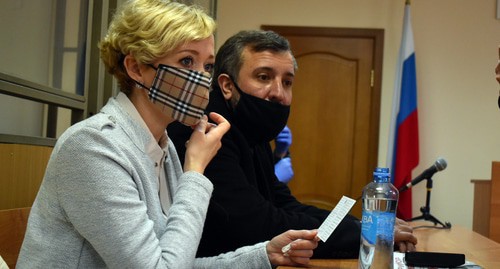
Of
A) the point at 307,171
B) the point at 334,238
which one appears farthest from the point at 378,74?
the point at 334,238

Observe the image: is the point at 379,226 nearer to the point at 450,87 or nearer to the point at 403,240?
the point at 403,240

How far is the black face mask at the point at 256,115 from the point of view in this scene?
162cm

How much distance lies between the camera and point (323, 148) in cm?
466

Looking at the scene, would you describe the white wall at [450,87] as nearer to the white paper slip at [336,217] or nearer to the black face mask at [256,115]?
the black face mask at [256,115]

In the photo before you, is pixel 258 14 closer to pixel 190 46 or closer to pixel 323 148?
pixel 323 148

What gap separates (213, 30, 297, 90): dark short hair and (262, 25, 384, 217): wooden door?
116 inches

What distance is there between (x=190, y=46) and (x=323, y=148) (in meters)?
3.56

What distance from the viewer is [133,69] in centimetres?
123

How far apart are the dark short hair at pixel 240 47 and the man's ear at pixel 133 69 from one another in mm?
499

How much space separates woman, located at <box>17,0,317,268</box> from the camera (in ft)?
3.23

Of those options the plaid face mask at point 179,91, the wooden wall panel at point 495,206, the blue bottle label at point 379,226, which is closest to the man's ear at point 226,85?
the plaid face mask at point 179,91

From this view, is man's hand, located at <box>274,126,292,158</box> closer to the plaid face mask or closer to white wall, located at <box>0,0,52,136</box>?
white wall, located at <box>0,0,52,136</box>

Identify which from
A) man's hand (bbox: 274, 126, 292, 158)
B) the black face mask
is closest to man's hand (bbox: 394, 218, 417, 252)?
the black face mask

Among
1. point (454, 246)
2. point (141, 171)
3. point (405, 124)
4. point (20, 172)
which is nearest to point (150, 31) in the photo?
point (141, 171)
